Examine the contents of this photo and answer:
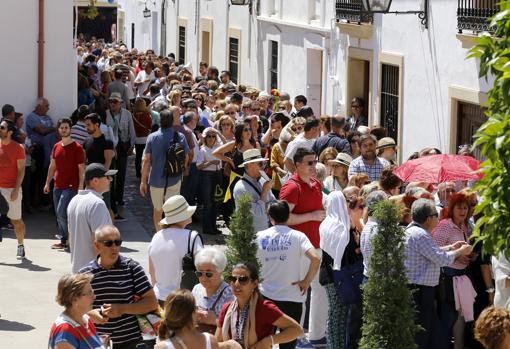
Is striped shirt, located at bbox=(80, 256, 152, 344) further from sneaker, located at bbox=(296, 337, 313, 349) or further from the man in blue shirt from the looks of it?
the man in blue shirt

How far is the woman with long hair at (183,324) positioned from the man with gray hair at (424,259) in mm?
3120

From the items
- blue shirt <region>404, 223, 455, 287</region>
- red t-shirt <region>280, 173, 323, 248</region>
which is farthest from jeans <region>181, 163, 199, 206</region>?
blue shirt <region>404, 223, 455, 287</region>

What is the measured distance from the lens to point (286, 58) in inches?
Answer: 1091

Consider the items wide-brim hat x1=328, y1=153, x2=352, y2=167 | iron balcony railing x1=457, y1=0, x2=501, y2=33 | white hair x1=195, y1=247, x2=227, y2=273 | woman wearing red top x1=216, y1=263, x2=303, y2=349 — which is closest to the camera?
woman wearing red top x1=216, y1=263, x2=303, y2=349

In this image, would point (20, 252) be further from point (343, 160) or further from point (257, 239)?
point (257, 239)

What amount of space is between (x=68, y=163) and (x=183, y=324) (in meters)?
8.23

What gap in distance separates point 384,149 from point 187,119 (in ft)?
12.6

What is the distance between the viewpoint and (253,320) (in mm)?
8625

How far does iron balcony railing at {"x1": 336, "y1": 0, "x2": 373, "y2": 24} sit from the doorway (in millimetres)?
3069

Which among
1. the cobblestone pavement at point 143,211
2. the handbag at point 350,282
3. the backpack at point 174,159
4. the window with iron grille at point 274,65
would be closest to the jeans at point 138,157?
the cobblestone pavement at point 143,211

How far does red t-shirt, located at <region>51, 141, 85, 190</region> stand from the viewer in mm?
15648

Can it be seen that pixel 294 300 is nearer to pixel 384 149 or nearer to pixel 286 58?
pixel 384 149

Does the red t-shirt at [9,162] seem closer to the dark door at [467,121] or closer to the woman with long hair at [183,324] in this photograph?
the dark door at [467,121]

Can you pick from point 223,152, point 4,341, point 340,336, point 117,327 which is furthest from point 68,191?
point 117,327
